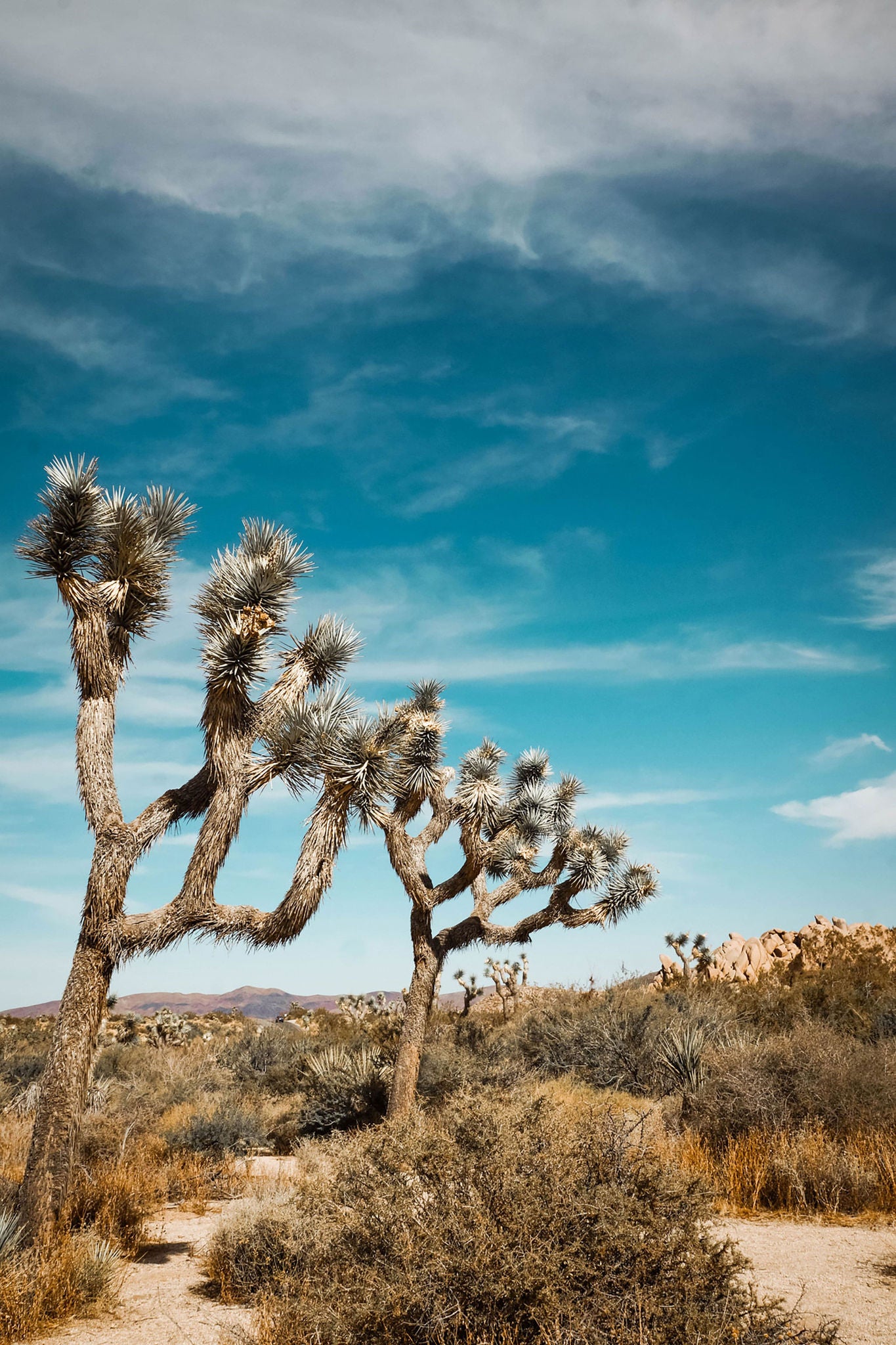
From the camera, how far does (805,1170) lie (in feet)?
26.6

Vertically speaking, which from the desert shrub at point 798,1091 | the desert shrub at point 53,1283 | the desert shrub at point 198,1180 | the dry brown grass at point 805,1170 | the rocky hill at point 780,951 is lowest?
the desert shrub at point 198,1180

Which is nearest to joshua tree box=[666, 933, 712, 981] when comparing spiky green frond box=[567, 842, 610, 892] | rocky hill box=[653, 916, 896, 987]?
rocky hill box=[653, 916, 896, 987]

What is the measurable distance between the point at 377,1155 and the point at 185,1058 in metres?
14.8

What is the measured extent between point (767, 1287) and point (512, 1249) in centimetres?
312

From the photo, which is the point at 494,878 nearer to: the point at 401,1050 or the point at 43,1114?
the point at 401,1050

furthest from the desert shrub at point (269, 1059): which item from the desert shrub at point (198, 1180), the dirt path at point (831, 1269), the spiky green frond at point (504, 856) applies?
the dirt path at point (831, 1269)

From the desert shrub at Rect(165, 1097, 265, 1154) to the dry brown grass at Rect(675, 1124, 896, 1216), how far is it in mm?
5760

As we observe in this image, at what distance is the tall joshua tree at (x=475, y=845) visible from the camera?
40.5 feet

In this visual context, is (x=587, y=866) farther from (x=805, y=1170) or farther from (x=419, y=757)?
(x=805, y=1170)

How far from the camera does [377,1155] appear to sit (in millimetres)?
4773

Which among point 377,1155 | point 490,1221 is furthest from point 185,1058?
point 490,1221

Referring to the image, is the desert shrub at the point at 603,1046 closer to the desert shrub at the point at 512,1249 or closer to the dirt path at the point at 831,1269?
the dirt path at the point at 831,1269

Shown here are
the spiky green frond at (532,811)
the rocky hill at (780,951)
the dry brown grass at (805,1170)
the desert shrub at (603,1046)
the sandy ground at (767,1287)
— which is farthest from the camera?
the rocky hill at (780,951)

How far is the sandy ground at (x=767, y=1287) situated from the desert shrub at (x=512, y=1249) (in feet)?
4.14
